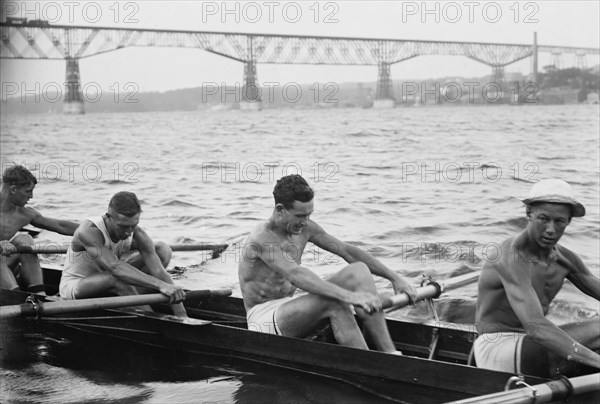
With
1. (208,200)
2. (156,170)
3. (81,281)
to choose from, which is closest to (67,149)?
(156,170)

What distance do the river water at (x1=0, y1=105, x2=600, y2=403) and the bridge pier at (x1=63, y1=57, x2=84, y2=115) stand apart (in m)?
8.64

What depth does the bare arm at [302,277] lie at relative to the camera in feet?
18.6

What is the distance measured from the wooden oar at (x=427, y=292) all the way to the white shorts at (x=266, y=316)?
2.63 ft

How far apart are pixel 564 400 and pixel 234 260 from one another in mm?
8410

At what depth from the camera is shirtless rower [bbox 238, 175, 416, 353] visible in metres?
5.80

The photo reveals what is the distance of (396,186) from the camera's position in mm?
22516

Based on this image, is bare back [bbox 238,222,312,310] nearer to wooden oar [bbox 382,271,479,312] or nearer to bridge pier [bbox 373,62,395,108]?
wooden oar [bbox 382,271,479,312]

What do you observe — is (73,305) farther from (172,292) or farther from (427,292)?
(427,292)

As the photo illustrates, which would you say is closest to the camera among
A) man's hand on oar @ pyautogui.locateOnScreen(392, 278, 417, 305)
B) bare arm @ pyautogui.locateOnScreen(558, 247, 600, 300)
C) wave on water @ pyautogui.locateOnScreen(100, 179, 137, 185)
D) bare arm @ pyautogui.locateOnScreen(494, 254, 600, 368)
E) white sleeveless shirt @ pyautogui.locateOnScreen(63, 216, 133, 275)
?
bare arm @ pyautogui.locateOnScreen(494, 254, 600, 368)

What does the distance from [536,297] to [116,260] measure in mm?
3871

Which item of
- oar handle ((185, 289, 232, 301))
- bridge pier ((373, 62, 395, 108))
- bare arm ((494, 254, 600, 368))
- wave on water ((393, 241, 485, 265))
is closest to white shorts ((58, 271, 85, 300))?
oar handle ((185, 289, 232, 301))

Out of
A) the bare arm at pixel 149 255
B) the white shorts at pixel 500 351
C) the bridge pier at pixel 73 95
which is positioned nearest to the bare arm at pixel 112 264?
the bare arm at pixel 149 255

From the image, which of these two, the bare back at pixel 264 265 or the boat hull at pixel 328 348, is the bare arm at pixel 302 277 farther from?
the boat hull at pixel 328 348

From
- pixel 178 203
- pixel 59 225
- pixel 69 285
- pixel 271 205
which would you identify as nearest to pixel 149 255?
pixel 69 285
